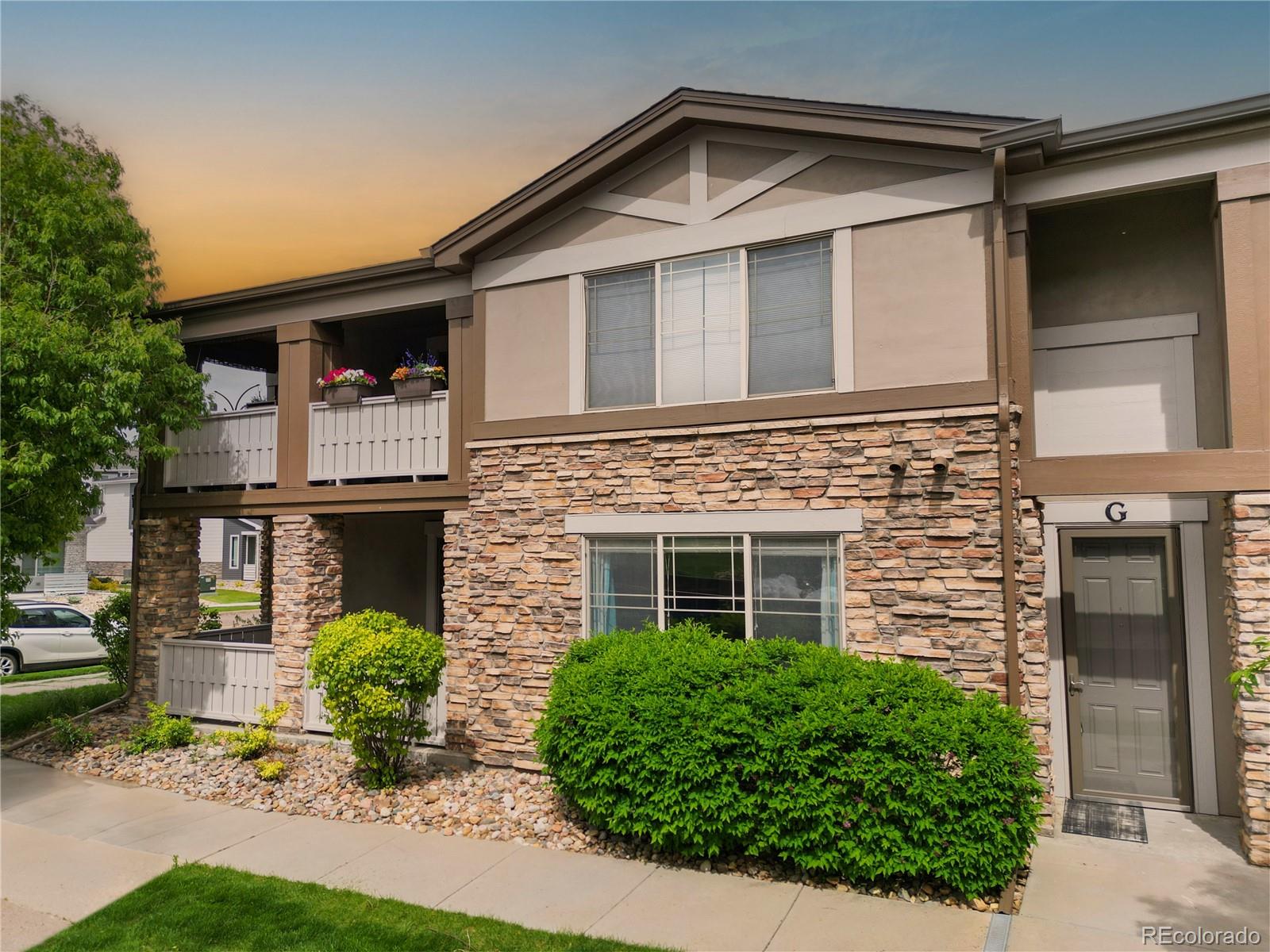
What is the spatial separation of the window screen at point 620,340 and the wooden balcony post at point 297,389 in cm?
450

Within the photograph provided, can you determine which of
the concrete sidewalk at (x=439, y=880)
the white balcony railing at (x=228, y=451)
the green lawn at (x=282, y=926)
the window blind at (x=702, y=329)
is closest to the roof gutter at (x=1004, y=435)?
the concrete sidewalk at (x=439, y=880)

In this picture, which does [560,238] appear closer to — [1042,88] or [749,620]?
[749,620]

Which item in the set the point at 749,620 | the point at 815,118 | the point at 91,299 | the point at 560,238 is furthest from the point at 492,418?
the point at 91,299

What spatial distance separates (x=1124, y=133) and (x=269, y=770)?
10.5m

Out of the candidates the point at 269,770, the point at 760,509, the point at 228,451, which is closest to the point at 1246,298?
the point at 760,509

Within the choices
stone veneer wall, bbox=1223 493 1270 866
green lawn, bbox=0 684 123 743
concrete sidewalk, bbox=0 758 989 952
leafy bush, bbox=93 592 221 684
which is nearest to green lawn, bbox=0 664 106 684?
green lawn, bbox=0 684 123 743

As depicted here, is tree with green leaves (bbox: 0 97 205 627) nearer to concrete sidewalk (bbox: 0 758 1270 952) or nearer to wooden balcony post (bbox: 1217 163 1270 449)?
concrete sidewalk (bbox: 0 758 1270 952)

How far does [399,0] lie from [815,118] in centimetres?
657

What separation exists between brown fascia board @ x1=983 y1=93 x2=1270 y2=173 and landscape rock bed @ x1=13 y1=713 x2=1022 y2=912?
5.97 metres

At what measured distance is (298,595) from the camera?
10148 millimetres

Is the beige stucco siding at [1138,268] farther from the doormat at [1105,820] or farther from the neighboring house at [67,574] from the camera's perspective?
the neighboring house at [67,574]

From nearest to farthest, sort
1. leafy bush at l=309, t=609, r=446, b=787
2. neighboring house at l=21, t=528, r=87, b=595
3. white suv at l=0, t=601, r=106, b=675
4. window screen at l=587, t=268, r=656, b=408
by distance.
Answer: leafy bush at l=309, t=609, r=446, b=787 → window screen at l=587, t=268, r=656, b=408 → white suv at l=0, t=601, r=106, b=675 → neighboring house at l=21, t=528, r=87, b=595

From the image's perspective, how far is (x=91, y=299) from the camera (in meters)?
9.50

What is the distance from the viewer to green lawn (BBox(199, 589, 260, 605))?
3181 centimetres
